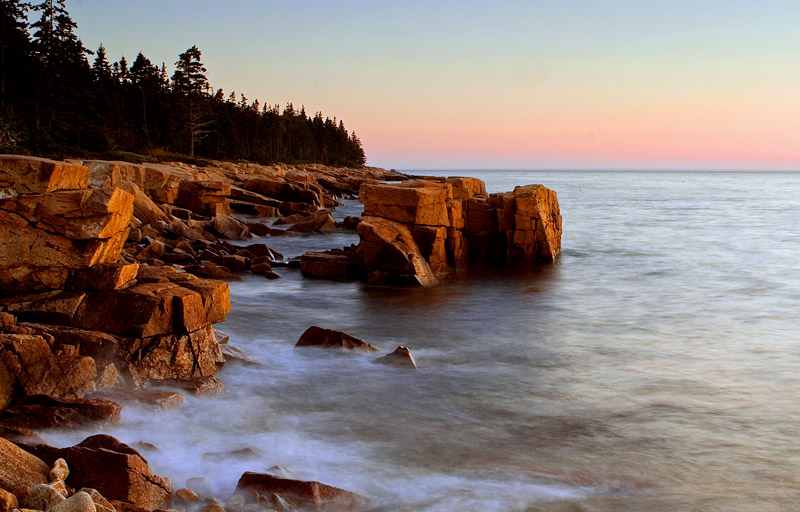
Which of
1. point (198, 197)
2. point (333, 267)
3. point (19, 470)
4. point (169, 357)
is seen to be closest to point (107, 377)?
point (169, 357)

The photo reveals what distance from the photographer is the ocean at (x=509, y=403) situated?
6.22 meters

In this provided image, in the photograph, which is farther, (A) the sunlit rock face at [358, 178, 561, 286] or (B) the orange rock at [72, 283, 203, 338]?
(A) the sunlit rock face at [358, 178, 561, 286]

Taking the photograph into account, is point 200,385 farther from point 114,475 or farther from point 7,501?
point 7,501

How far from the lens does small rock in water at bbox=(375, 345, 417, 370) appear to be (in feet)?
32.3

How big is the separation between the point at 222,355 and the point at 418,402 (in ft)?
9.40

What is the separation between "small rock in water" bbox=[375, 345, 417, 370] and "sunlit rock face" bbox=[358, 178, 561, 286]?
6.14 metres

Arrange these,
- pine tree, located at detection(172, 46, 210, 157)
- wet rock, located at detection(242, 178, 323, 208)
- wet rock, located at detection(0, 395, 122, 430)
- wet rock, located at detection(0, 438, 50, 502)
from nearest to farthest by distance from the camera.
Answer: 1. wet rock, located at detection(0, 438, 50, 502)
2. wet rock, located at detection(0, 395, 122, 430)
3. wet rock, located at detection(242, 178, 323, 208)
4. pine tree, located at detection(172, 46, 210, 157)

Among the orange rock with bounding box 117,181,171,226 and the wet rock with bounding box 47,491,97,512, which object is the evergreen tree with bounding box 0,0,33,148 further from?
the wet rock with bounding box 47,491,97,512

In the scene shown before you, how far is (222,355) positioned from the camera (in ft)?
30.7

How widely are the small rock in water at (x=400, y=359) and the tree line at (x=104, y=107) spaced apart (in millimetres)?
25487

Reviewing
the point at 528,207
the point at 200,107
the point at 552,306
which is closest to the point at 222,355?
the point at 552,306

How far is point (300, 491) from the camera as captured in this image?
5473 millimetres

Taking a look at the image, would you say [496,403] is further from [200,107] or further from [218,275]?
[200,107]

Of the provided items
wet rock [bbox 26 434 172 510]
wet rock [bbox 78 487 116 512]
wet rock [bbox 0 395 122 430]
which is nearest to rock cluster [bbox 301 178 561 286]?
wet rock [bbox 0 395 122 430]
